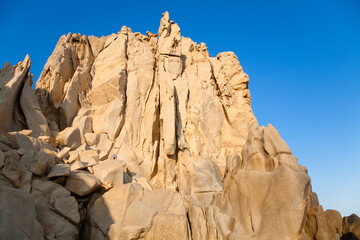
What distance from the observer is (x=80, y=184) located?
12250mm

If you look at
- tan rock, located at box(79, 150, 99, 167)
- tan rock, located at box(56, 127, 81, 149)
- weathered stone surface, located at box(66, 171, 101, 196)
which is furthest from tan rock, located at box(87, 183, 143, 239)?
tan rock, located at box(56, 127, 81, 149)

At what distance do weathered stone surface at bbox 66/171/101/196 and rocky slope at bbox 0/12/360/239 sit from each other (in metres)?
0.04

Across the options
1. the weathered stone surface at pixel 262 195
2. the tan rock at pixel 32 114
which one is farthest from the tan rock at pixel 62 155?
the weathered stone surface at pixel 262 195

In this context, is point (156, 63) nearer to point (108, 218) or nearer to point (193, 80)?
point (193, 80)

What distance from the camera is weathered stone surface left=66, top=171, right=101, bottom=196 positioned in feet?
40.0

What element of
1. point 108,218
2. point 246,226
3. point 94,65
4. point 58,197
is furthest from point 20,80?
point 246,226

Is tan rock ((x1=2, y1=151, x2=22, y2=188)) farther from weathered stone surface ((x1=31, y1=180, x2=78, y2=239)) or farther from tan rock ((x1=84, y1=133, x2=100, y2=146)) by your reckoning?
tan rock ((x1=84, y1=133, x2=100, y2=146))

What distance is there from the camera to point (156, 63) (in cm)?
2508

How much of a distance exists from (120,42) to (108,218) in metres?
17.4

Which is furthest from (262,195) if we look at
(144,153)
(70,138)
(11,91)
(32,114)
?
(11,91)

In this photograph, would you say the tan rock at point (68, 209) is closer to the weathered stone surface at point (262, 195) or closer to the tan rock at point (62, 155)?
the tan rock at point (62, 155)

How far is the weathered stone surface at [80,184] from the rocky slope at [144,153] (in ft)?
0.15

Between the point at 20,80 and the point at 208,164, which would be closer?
the point at 20,80

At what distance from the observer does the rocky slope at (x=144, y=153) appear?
9047 millimetres
